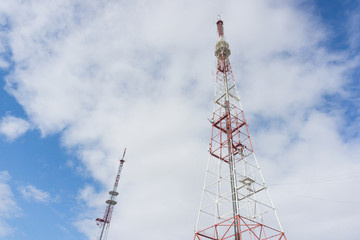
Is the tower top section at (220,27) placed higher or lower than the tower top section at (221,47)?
higher

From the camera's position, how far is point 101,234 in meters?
53.9

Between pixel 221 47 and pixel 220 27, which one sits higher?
pixel 220 27

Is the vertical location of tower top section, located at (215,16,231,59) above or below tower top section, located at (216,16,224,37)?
below

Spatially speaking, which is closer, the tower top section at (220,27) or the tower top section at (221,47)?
the tower top section at (221,47)

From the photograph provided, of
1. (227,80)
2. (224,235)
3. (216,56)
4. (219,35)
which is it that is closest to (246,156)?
(224,235)

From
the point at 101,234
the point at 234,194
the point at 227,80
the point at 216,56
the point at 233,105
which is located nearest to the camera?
the point at 234,194

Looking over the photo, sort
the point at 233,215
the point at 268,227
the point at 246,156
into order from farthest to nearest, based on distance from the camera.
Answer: the point at 246,156, the point at 233,215, the point at 268,227

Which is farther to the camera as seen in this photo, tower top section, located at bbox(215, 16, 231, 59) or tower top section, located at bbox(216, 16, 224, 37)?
tower top section, located at bbox(216, 16, 224, 37)

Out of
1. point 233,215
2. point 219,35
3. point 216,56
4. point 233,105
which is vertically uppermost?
point 219,35

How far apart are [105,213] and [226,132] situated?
128ft

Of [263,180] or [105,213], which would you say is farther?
[105,213]

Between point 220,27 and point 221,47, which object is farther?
point 220,27

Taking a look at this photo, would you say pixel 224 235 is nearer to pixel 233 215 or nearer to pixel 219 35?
pixel 233 215

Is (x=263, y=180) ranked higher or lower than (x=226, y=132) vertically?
lower
